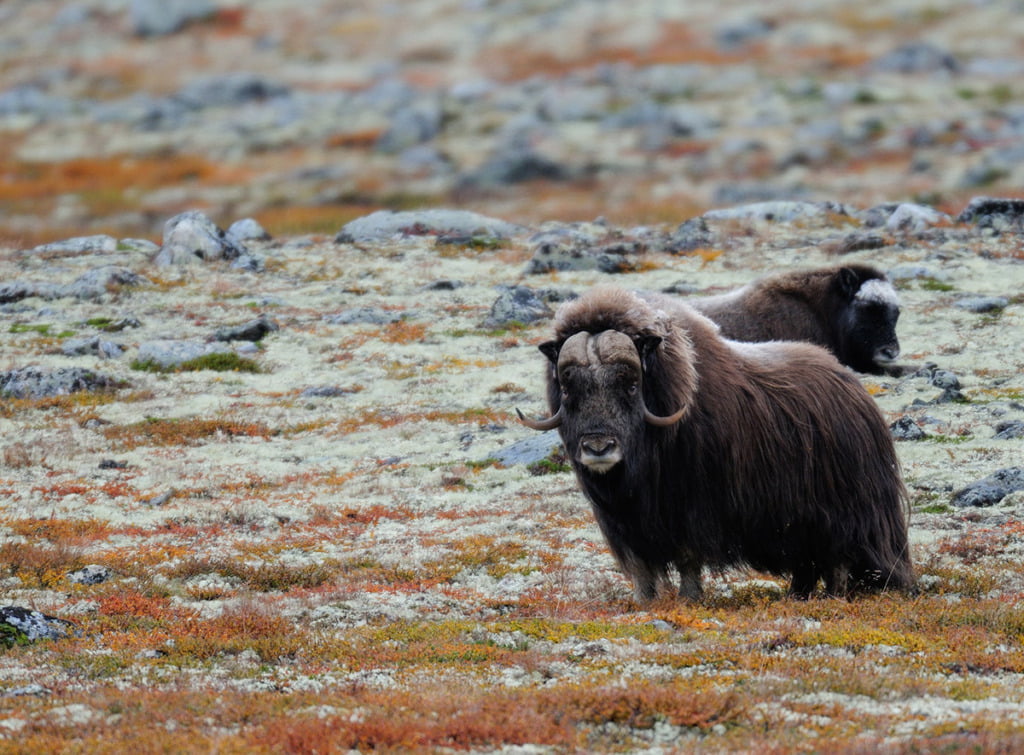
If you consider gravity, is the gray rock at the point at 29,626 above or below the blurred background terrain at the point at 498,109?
below

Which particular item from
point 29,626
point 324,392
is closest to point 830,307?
point 324,392

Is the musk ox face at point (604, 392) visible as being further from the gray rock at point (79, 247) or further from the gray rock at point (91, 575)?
the gray rock at point (79, 247)

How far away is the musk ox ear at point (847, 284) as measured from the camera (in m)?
18.3

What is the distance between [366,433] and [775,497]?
1028 cm

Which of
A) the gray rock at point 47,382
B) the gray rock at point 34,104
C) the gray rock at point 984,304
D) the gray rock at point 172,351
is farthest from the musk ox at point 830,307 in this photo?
the gray rock at point 34,104

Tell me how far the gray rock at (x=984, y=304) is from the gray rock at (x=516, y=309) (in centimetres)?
800

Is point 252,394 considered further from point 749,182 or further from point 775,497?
point 749,182

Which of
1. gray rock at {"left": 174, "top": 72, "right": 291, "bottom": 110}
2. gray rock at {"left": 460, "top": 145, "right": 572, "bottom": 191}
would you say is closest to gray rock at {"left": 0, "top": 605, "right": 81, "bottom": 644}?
gray rock at {"left": 460, "top": 145, "right": 572, "bottom": 191}

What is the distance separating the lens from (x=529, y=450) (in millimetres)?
16500

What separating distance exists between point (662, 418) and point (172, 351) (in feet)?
53.5

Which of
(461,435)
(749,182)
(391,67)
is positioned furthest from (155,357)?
(391,67)

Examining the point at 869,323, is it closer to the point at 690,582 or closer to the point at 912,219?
the point at 690,582

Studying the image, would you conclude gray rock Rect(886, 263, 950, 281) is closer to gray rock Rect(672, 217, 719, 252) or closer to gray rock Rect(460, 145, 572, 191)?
gray rock Rect(672, 217, 719, 252)

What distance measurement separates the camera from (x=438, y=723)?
19.5ft
